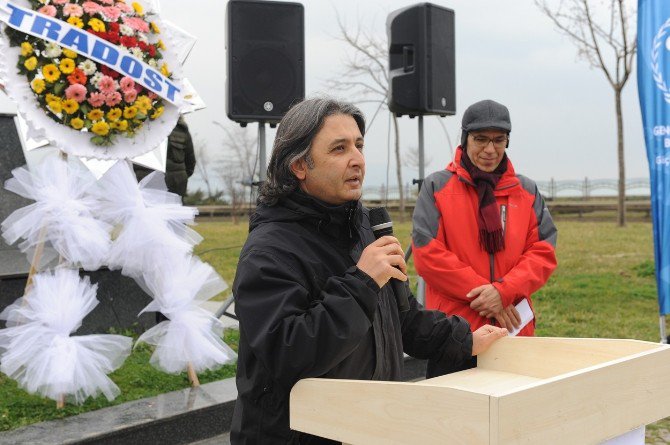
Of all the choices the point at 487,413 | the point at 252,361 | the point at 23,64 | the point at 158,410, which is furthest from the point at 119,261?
the point at 487,413

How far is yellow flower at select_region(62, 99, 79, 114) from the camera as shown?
14.5 ft

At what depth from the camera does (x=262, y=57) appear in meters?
5.82

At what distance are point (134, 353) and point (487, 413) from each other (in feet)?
16.1

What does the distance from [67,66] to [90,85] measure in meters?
0.17

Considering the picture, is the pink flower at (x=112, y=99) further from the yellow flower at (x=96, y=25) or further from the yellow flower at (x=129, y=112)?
the yellow flower at (x=96, y=25)

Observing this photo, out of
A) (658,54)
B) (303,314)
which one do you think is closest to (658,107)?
(658,54)

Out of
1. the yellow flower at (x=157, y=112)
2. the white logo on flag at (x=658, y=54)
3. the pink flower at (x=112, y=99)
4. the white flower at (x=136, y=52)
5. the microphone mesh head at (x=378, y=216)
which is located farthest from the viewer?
the white logo on flag at (x=658, y=54)

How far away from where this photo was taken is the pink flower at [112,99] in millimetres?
4527

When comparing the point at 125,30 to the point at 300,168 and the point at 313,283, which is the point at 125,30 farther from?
the point at 313,283

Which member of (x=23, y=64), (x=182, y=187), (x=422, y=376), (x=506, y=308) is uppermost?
(x=23, y=64)

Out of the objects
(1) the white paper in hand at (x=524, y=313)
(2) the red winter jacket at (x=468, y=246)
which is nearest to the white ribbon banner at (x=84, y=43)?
(2) the red winter jacket at (x=468, y=246)

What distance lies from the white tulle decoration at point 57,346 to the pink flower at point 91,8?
1487 millimetres

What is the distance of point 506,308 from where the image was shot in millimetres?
3879

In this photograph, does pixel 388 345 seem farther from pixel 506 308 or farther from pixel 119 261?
pixel 119 261
